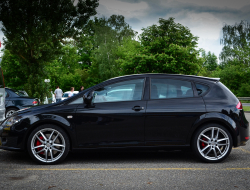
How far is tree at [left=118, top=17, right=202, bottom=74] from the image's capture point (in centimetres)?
4050

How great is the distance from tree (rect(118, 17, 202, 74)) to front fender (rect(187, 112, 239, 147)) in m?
33.7

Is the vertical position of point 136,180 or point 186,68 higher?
point 186,68

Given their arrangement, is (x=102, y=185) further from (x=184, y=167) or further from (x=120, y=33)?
(x=120, y=33)

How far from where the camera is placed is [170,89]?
586 cm

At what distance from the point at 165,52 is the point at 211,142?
121ft

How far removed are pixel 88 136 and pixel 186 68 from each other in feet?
123

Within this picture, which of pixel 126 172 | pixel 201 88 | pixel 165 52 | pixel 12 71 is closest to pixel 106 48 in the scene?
pixel 165 52

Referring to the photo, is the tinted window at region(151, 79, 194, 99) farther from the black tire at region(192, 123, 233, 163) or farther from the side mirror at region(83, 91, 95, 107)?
the side mirror at region(83, 91, 95, 107)

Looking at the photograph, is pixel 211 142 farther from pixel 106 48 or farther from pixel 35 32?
pixel 106 48

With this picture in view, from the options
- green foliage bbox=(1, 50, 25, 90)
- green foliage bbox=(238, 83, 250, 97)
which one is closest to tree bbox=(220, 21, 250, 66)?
green foliage bbox=(238, 83, 250, 97)

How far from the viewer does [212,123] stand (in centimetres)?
573

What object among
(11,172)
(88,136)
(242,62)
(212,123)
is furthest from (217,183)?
(242,62)

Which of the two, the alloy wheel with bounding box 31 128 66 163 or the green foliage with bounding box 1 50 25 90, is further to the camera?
the green foliage with bounding box 1 50 25 90

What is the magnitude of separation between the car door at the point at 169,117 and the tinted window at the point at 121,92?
0.90 ft
